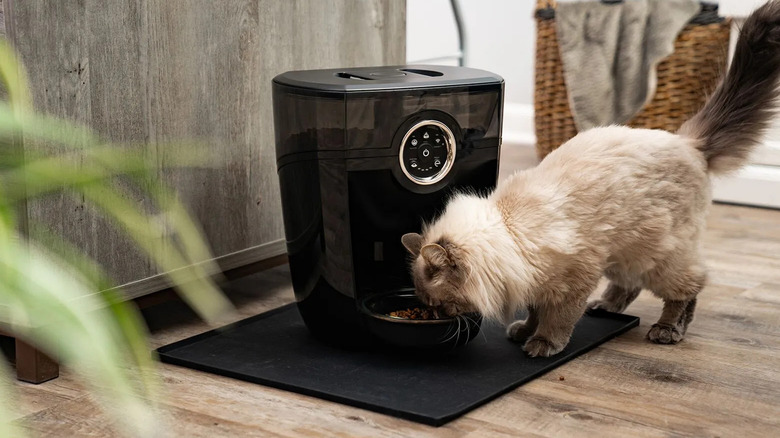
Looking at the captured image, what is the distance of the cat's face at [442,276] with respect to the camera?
1.69 meters

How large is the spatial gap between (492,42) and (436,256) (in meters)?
3.04

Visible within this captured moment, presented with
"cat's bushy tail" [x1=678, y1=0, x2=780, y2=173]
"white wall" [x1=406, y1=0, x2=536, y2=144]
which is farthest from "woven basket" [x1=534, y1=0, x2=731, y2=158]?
"cat's bushy tail" [x1=678, y1=0, x2=780, y2=173]

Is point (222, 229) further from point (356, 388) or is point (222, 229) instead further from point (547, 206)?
point (547, 206)

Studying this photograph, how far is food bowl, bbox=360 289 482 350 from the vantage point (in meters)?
1.72

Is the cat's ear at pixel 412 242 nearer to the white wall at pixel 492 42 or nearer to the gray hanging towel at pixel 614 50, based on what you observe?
the gray hanging towel at pixel 614 50

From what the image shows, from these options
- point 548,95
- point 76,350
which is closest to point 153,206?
point 76,350

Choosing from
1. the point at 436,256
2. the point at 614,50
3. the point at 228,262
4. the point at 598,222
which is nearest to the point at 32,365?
the point at 228,262

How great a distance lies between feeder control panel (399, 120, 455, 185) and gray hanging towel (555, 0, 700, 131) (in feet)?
4.85

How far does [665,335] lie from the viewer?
76.8 inches

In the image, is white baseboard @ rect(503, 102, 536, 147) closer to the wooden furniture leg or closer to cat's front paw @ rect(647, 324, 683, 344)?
cat's front paw @ rect(647, 324, 683, 344)

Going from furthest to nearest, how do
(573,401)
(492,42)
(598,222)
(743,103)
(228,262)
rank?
(492,42) < (228,262) < (743,103) < (598,222) < (573,401)

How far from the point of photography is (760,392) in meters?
1.68

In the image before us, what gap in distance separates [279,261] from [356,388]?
0.80 m

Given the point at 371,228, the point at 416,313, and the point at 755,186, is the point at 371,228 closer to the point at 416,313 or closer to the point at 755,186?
the point at 416,313
